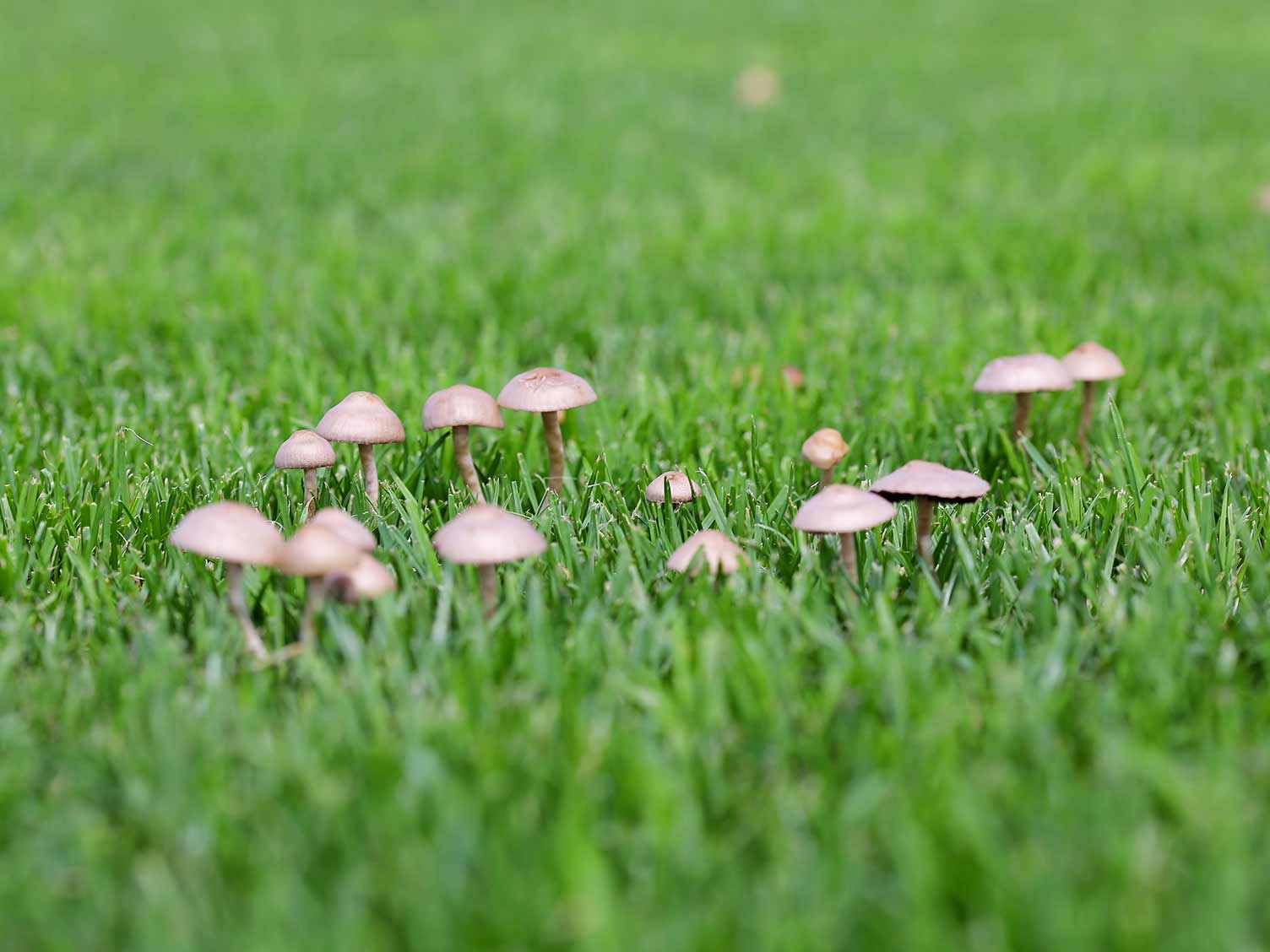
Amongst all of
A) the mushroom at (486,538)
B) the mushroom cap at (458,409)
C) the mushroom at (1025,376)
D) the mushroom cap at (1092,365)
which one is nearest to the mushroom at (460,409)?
the mushroom cap at (458,409)

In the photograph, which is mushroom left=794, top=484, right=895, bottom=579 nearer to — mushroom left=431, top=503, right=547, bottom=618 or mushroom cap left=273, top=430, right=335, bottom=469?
mushroom left=431, top=503, right=547, bottom=618

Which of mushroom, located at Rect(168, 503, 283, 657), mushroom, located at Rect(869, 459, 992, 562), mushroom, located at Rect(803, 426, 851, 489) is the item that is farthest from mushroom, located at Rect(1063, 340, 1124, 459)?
mushroom, located at Rect(168, 503, 283, 657)

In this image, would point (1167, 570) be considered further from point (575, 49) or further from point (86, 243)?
point (575, 49)

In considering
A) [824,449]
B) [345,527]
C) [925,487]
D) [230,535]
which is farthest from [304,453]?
[925,487]

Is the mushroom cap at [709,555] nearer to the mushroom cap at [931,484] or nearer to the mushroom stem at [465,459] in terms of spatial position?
the mushroom cap at [931,484]

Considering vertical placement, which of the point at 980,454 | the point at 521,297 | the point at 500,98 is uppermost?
the point at 500,98

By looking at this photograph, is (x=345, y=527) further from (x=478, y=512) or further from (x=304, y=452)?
(x=304, y=452)

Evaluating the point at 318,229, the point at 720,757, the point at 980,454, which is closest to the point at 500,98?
the point at 318,229
